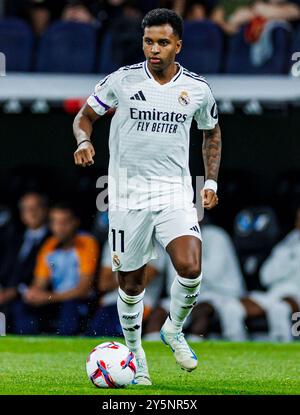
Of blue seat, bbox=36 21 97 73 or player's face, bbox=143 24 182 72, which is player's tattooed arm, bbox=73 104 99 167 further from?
blue seat, bbox=36 21 97 73

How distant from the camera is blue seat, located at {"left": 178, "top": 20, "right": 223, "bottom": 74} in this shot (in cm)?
1527

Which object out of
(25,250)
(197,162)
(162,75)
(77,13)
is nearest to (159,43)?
(162,75)

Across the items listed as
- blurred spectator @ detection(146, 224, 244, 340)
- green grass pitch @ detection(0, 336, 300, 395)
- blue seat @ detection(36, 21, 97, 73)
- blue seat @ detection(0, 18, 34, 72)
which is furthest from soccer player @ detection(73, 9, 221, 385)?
blue seat @ detection(0, 18, 34, 72)

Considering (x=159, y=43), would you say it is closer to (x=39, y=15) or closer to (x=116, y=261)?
(x=116, y=261)

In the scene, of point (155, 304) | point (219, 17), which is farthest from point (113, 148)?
point (219, 17)

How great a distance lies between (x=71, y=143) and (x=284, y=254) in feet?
11.9

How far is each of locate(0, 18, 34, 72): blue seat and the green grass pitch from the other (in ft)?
10.8

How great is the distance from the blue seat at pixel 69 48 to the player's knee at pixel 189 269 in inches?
267

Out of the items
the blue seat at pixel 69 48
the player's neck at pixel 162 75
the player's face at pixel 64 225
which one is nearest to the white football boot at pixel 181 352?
the player's neck at pixel 162 75

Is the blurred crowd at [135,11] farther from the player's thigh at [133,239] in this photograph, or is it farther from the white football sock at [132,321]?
the white football sock at [132,321]

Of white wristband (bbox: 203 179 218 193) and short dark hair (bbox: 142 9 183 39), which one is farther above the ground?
short dark hair (bbox: 142 9 183 39)

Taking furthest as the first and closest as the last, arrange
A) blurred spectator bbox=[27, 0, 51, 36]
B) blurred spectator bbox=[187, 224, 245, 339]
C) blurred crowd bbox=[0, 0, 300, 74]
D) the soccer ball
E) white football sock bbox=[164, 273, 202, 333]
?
1. blurred spectator bbox=[27, 0, 51, 36]
2. blurred crowd bbox=[0, 0, 300, 74]
3. blurred spectator bbox=[187, 224, 245, 339]
4. white football sock bbox=[164, 273, 202, 333]
5. the soccer ball

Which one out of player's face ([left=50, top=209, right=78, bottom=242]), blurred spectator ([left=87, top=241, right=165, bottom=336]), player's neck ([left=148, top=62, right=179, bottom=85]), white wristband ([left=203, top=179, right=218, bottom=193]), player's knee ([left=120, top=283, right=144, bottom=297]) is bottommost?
blurred spectator ([left=87, top=241, right=165, bottom=336])
